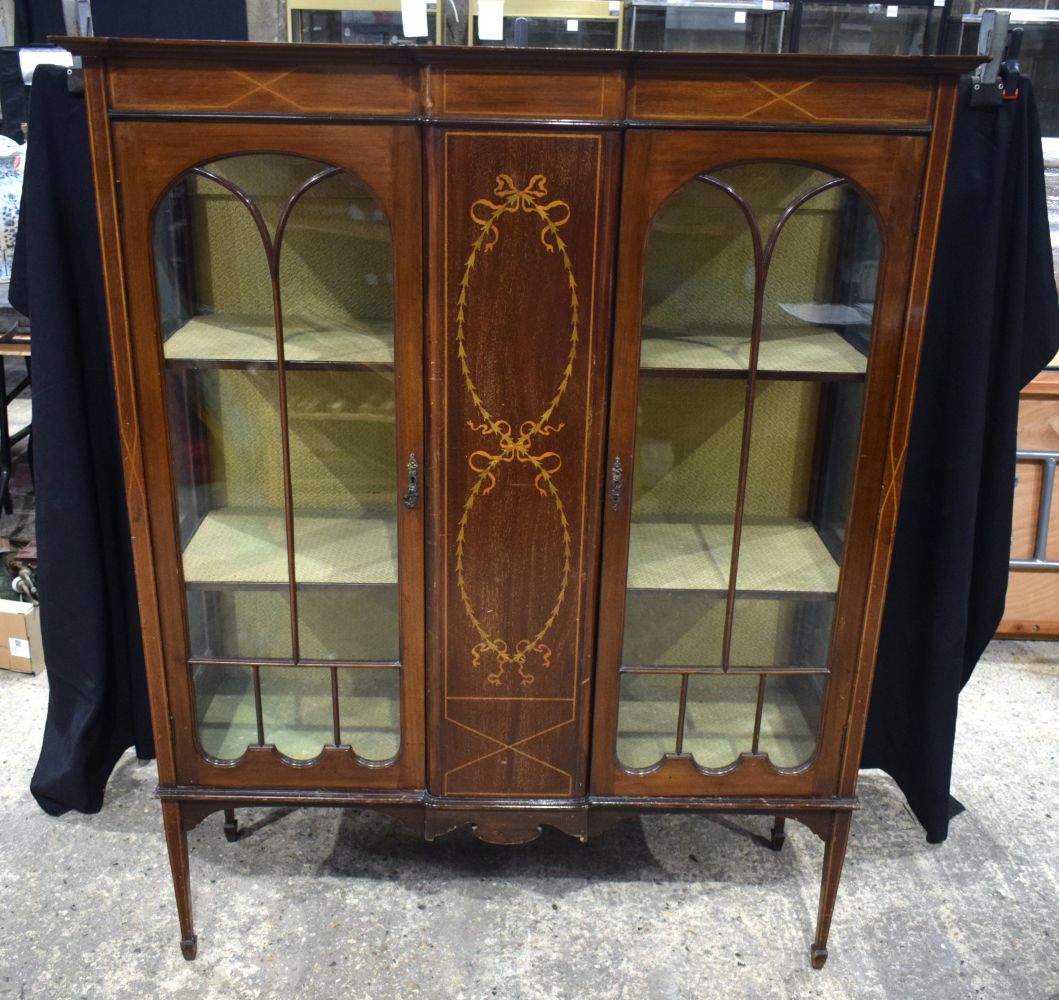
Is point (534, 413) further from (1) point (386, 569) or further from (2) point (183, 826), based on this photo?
(2) point (183, 826)

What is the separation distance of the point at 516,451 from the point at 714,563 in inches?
14.8

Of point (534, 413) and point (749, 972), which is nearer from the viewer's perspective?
point (534, 413)

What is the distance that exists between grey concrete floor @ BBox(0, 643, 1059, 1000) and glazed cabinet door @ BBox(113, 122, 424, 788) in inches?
13.3

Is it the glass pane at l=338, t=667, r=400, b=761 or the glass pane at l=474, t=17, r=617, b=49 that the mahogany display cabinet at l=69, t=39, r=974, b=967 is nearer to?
the glass pane at l=338, t=667, r=400, b=761

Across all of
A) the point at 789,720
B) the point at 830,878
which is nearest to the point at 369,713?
the point at 789,720

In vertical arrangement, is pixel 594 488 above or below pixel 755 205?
→ below

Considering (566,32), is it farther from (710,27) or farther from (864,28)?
(864,28)

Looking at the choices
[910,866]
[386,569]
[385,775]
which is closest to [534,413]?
[386,569]

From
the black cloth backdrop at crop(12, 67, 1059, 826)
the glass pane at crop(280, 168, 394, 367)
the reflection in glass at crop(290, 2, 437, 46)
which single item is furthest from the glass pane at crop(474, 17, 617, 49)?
the black cloth backdrop at crop(12, 67, 1059, 826)

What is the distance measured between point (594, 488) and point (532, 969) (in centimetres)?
84

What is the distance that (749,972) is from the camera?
1.75 meters

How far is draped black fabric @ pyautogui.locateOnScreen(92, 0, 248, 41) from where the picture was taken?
5.68 feet

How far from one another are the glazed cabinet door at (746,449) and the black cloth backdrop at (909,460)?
0.37 m

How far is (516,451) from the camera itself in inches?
57.7
